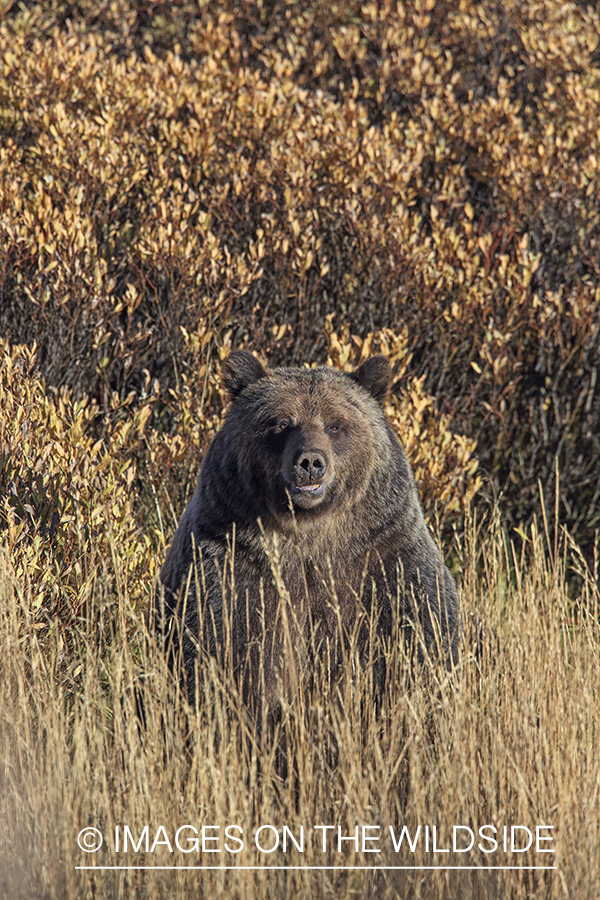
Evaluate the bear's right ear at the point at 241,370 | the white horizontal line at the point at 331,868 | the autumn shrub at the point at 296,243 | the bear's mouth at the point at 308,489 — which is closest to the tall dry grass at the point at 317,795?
the white horizontal line at the point at 331,868

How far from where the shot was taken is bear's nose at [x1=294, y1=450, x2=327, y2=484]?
11.1 ft

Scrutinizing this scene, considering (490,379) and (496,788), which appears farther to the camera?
(490,379)

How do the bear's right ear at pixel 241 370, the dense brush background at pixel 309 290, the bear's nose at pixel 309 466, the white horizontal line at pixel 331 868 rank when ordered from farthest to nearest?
the dense brush background at pixel 309 290
the bear's right ear at pixel 241 370
the bear's nose at pixel 309 466
the white horizontal line at pixel 331 868

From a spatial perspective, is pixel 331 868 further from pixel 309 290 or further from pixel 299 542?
pixel 309 290

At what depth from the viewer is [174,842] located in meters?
2.74

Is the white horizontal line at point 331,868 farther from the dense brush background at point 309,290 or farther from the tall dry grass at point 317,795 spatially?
the dense brush background at point 309,290

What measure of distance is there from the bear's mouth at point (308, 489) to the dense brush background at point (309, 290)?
699mm

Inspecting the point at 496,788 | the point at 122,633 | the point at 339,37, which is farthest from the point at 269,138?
the point at 496,788

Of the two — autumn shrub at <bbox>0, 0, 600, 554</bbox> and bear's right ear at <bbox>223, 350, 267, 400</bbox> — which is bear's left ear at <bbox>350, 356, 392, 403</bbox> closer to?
bear's right ear at <bbox>223, 350, 267, 400</bbox>

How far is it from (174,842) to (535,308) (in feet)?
14.0

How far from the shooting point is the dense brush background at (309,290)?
13.6 ft

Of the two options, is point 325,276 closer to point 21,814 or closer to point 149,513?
point 149,513

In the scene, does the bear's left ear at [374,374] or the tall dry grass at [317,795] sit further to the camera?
the bear's left ear at [374,374]

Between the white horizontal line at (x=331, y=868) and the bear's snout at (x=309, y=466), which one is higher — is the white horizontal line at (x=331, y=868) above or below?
below
